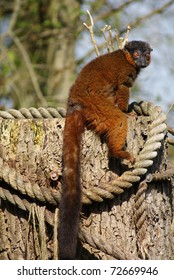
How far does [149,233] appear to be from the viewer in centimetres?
415

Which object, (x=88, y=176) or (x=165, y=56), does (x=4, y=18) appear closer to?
(x=165, y=56)

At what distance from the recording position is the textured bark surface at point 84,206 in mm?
4062

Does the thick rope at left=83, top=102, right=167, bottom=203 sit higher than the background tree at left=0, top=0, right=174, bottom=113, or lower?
lower

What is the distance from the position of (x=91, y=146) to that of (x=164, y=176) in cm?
60

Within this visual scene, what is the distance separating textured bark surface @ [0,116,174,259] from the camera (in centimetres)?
406

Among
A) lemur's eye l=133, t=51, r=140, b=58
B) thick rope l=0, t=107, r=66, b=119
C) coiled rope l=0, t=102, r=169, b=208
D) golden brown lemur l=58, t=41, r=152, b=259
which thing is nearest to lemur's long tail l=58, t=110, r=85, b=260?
golden brown lemur l=58, t=41, r=152, b=259

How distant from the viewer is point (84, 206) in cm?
410

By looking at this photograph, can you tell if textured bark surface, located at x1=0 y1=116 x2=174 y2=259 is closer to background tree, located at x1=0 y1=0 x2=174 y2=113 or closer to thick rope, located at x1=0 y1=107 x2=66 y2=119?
thick rope, located at x1=0 y1=107 x2=66 y2=119

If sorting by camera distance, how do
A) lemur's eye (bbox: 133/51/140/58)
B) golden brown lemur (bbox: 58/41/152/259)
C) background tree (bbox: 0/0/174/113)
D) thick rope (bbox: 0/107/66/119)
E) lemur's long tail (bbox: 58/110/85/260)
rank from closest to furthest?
lemur's long tail (bbox: 58/110/85/260) → golden brown lemur (bbox: 58/41/152/259) → thick rope (bbox: 0/107/66/119) → lemur's eye (bbox: 133/51/140/58) → background tree (bbox: 0/0/174/113)

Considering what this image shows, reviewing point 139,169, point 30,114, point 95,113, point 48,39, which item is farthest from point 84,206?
point 48,39

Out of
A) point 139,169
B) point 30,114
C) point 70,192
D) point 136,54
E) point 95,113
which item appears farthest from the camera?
point 136,54

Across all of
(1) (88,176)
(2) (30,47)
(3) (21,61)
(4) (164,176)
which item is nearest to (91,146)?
(1) (88,176)

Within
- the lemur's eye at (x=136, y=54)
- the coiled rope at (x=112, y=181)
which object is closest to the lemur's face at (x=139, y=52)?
the lemur's eye at (x=136, y=54)

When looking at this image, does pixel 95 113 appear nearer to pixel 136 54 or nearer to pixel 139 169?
pixel 139 169
